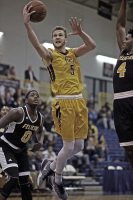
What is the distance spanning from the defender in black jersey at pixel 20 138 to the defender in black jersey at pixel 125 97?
1.75m

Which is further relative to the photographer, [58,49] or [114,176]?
[114,176]

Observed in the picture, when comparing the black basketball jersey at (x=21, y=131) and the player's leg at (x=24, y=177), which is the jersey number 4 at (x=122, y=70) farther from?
the player's leg at (x=24, y=177)

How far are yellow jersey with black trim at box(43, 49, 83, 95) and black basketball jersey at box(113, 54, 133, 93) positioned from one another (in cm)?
110

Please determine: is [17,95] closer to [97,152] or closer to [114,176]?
[97,152]

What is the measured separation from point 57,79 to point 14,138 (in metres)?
1.10

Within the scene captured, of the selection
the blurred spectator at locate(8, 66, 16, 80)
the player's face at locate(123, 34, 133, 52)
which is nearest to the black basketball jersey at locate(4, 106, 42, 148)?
the player's face at locate(123, 34, 133, 52)

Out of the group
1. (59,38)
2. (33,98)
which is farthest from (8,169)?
(59,38)

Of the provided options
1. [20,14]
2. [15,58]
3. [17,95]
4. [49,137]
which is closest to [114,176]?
[49,137]

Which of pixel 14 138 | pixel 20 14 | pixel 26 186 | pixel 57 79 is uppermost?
pixel 20 14

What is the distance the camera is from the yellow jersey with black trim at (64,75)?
21.4ft

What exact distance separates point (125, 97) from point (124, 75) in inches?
10.7

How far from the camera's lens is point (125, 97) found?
5.41 meters

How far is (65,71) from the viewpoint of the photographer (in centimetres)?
653

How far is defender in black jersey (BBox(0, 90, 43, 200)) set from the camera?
21.5 feet
